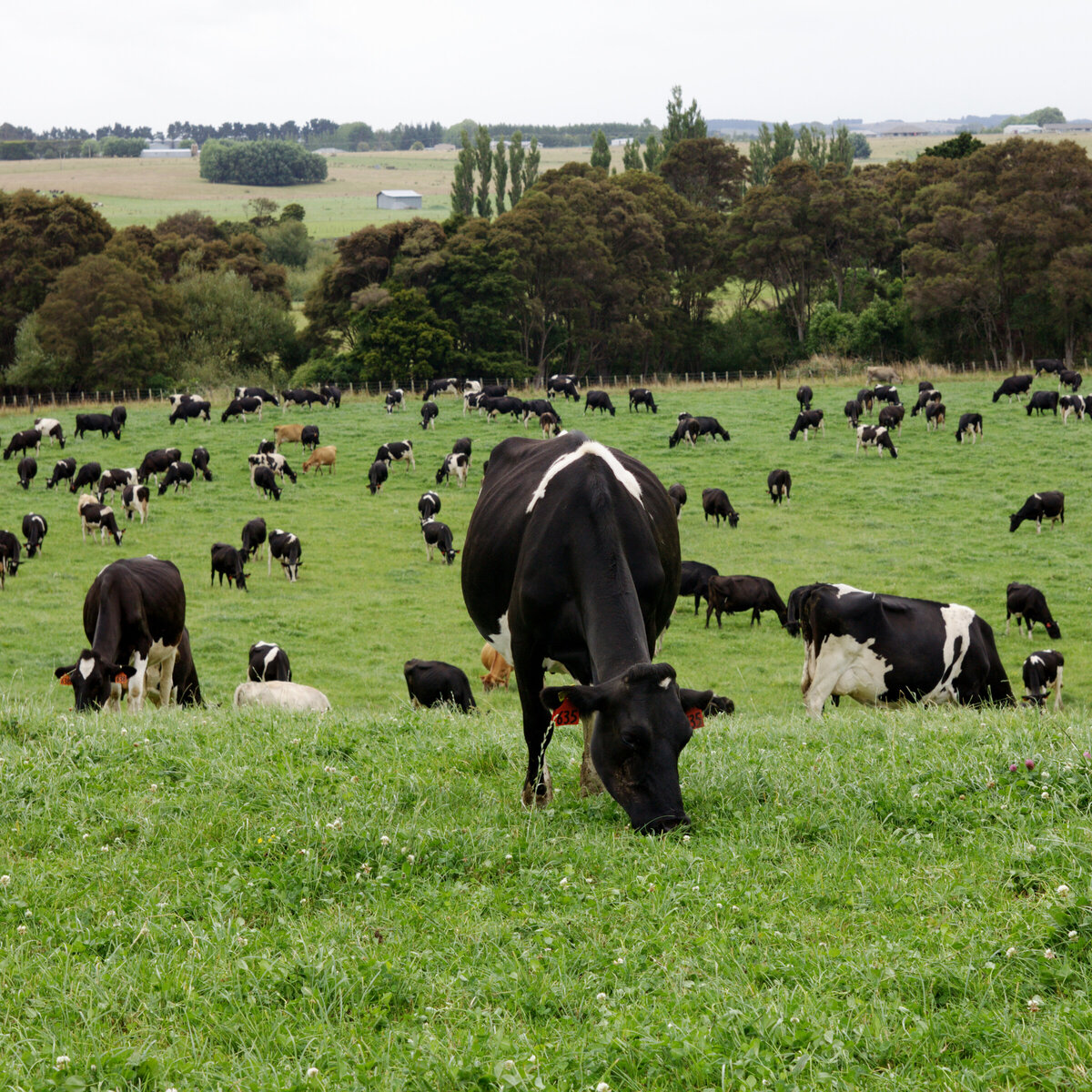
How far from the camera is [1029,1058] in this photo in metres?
3.41

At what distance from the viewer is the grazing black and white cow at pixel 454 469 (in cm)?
3531

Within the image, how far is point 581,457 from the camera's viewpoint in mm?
7156

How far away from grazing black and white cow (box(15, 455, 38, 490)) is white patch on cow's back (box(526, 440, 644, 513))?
103ft

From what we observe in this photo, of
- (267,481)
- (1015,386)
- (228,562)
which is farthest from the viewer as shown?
(1015,386)

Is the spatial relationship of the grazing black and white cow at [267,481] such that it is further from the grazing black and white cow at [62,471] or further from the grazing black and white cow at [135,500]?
the grazing black and white cow at [62,471]

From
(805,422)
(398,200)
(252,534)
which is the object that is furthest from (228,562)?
(398,200)

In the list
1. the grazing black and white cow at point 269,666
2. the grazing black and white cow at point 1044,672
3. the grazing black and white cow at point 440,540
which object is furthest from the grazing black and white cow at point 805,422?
the grazing black and white cow at point 269,666

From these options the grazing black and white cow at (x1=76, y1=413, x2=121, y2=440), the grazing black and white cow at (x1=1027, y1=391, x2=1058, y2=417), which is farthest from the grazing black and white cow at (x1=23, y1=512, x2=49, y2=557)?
the grazing black and white cow at (x1=1027, y1=391, x2=1058, y2=417)

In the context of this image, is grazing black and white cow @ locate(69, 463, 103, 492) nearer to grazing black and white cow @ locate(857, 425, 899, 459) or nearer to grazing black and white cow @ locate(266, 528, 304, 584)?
grazing black and white cow @ locate(266, 528, 304, 584)

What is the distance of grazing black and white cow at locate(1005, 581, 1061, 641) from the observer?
20.5 meters

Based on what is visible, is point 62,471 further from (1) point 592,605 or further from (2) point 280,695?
(1) point 592,605

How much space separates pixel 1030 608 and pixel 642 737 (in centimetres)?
1747

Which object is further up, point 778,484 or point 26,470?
point 778,484

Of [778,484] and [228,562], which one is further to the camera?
[778,484]
